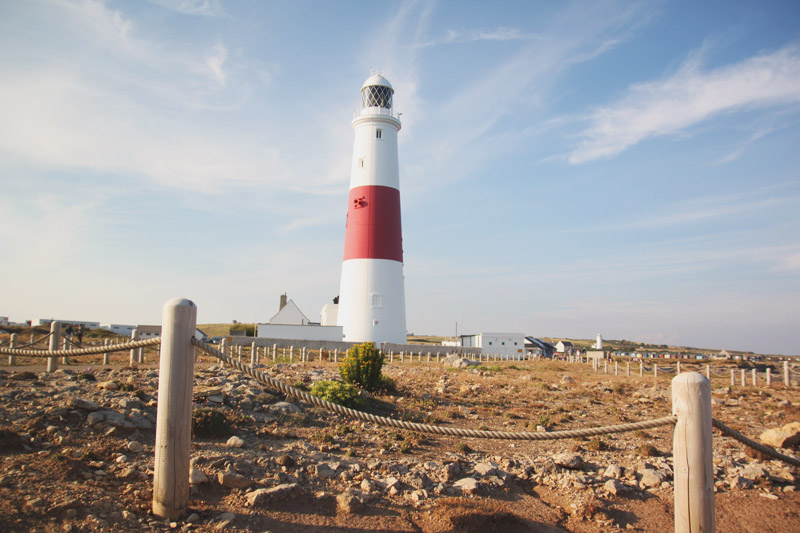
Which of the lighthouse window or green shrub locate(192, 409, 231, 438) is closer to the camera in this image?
green shrub locate(192, 409, 231, 438)

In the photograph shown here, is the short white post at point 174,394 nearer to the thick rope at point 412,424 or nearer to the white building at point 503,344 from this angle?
the thick rope at point 412,424

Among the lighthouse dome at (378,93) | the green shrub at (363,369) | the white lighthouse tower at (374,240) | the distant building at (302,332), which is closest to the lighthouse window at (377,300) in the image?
the white lighthouse tower at (374,240)

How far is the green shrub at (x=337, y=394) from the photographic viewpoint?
10.1m

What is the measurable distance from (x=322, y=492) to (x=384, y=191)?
2400 centimetres

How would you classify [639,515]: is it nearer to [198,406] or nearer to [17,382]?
[198,406]

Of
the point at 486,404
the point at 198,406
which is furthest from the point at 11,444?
the point at 486,404

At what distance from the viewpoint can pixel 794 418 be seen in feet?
41.5

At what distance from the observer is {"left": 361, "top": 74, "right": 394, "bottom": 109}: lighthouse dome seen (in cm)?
3073

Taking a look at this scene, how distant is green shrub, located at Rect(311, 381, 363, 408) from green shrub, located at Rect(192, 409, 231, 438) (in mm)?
2930

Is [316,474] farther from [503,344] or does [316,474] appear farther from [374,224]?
[503,344]

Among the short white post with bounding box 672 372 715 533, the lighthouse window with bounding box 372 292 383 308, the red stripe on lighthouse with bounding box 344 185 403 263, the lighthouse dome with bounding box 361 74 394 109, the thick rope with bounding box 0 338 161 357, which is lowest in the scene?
the short white post with bounding box 672 372 715 533

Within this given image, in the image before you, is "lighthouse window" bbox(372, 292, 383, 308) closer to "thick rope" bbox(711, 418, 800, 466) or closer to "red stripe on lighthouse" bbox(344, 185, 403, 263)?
"red stripe on lighthouse" bbox(344, 185, 403, 263)

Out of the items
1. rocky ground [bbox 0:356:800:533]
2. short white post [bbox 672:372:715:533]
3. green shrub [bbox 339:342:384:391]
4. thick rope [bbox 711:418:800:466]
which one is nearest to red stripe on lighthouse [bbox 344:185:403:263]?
green shrub [bbox 339:342:384:391]

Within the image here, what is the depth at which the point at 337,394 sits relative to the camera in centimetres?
1020
